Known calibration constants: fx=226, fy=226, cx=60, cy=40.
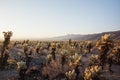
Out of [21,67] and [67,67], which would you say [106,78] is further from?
[21,67]

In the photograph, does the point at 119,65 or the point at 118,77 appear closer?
the point at 118,77

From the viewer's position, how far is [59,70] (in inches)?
918

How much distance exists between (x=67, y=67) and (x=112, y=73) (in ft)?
17.3

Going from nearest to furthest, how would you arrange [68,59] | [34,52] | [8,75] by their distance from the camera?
[8,75] → [68,59] → [34,52]

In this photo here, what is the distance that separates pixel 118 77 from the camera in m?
23.5

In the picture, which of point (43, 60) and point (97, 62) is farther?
point (43, 60)

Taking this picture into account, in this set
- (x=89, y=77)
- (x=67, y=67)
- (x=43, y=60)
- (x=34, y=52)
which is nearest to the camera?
(x=89, y=77)

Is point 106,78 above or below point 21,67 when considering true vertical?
below

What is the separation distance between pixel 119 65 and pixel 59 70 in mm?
11015

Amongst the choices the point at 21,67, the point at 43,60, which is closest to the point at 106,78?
the point at 21,67

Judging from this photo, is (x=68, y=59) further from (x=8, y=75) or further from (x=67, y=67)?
(x=8, y=75)

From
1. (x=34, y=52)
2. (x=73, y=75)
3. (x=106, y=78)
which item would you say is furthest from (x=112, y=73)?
(x=34, y=52)

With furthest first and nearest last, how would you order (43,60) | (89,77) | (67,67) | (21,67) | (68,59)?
(43,60)
(68,59)
(67,67)
(21,67)
(89,77)

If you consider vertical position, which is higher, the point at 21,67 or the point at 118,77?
the point at 21,67
